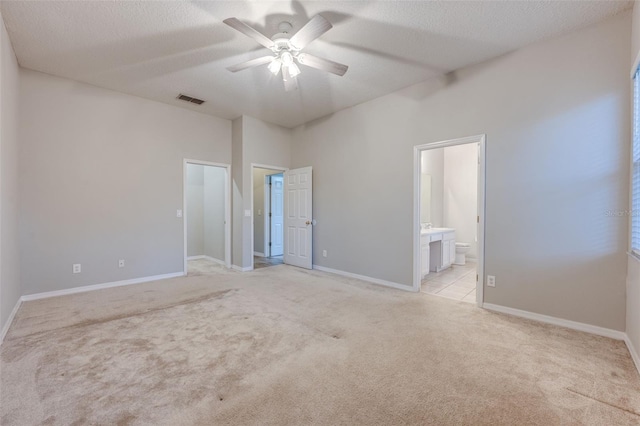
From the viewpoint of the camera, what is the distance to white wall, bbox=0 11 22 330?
2.60 meters

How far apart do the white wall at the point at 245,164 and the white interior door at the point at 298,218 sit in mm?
689

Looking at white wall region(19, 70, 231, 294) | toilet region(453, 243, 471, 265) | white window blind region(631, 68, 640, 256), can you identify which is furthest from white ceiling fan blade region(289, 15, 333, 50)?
toilet region(453, 243, 471, 265)

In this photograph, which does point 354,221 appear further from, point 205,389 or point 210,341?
point 205,389

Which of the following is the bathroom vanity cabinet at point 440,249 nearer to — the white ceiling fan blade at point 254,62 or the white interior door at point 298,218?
the white interior door at point 298,218

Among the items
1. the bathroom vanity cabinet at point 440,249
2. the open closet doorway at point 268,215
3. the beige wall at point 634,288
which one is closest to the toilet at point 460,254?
the bathroom vanity cabinet at point 440,249

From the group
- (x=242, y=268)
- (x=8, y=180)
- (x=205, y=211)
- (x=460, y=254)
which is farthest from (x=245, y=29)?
(x=460, y=254)

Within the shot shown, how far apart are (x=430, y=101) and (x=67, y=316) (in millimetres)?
5119

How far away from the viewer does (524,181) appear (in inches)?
120

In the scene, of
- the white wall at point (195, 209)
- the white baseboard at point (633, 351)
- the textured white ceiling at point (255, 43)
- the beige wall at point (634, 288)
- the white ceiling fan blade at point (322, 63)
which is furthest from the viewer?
the white wall at point (195, 209)

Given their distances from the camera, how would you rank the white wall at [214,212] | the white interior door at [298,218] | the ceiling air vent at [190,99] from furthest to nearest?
the white wall at [214,212] < the white interior door at [298,218] < the ceiling air vent at [190,99]

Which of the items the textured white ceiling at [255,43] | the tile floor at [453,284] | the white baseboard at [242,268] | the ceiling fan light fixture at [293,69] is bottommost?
the tile floor at [453,284]

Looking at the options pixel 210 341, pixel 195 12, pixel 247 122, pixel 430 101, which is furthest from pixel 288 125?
pixel 210 341

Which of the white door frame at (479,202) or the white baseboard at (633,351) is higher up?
the white door frame at (479,202)

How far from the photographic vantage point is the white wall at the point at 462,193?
6441 millimetres
